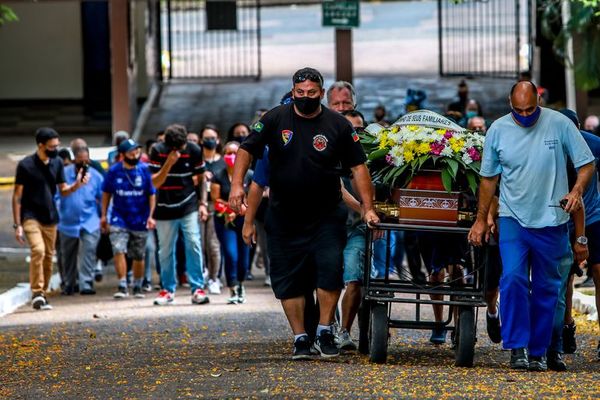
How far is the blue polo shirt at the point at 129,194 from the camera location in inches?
697

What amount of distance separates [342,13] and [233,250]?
11.2m

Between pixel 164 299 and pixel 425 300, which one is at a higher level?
pixel 425 300

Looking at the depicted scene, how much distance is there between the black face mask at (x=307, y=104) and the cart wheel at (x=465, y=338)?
5.82 ft

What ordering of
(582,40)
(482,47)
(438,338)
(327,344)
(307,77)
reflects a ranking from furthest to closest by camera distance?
(482,47) → (582,40) → (438,338) → (327,344) → (307,77)

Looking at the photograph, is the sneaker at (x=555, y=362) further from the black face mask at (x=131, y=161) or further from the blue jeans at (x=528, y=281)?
the black face mask at (x=131, y=161)

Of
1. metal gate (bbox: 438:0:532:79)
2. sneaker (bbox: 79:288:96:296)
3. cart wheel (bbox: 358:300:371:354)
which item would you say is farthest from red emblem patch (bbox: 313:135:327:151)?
metal gate (bbox: 438:0:532:79)

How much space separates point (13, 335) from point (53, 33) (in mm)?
19036

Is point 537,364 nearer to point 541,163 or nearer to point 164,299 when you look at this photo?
point 541,163

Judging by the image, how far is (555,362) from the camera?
11.1 m

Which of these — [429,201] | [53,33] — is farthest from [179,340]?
[53,33]

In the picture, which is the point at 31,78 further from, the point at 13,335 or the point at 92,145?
the point at 13,335

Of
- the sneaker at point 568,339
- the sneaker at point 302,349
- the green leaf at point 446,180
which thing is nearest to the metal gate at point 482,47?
the sneaker at point 568,339

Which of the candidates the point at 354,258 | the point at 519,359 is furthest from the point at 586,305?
the point at 519,359

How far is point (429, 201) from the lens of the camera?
36.2 ft
